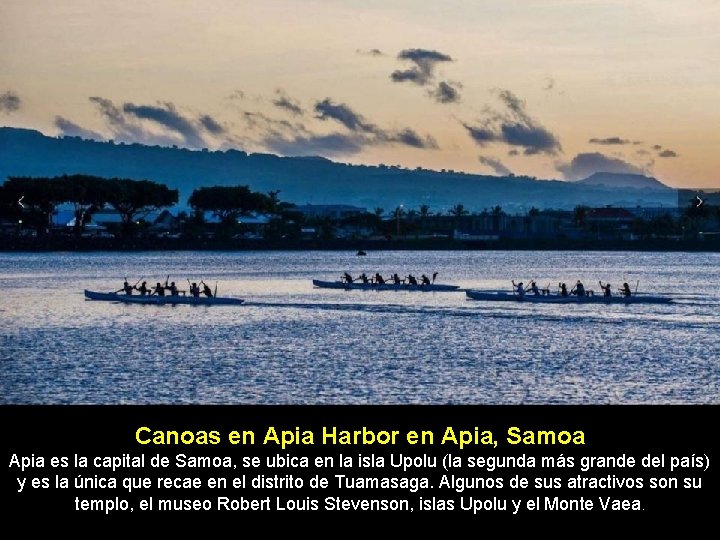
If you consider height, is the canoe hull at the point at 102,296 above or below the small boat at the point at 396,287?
below

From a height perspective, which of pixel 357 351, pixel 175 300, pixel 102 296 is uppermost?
pixel 175 300

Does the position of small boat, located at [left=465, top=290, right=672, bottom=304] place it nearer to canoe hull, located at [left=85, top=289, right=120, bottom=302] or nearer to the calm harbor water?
the calm harbor water

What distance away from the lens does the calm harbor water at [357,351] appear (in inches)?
1732

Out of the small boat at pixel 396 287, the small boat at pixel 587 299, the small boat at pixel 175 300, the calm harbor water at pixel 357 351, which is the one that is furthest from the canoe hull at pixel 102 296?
the small boat at pixel 587 299

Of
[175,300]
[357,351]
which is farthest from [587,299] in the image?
[357,351]

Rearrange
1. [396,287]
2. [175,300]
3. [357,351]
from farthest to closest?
1. [396,287]
2. [175,300]
3. [357,351]

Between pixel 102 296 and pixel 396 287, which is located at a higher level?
pixel 396 287

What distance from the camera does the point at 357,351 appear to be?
188 ft

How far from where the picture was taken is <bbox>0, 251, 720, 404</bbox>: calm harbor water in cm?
4400

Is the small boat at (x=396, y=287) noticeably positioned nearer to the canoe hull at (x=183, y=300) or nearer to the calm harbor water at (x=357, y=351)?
the calm harbor water at (x=357, y=351)

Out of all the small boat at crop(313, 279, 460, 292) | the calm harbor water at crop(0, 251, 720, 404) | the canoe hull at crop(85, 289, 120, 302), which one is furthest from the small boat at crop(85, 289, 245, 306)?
the small boat at crop(313, 279, 460, 292)

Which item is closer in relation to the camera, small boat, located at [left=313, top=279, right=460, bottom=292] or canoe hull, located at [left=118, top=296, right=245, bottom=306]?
canoe hull, located at [left=118, top=296, right=245, bottom=306]

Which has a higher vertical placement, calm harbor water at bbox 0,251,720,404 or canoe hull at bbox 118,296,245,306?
canoe hull at bbox 118,296,245,306

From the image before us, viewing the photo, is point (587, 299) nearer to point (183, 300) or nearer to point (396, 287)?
point (396, 287)
